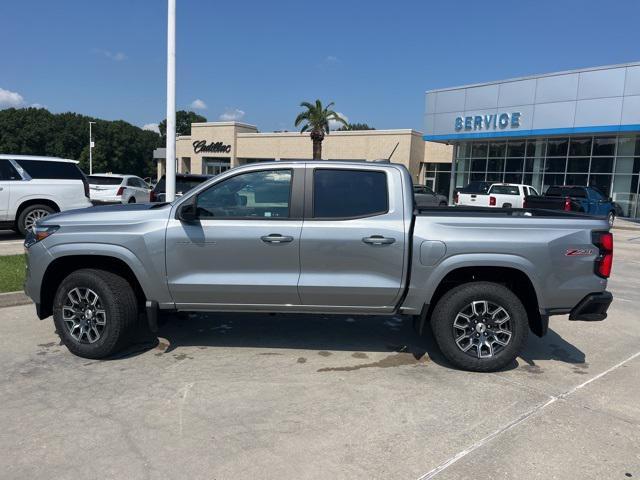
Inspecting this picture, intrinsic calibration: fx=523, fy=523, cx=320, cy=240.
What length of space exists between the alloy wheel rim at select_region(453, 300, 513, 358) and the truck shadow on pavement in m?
0.36

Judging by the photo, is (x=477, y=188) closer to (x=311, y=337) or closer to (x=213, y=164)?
(x=311, y=337)

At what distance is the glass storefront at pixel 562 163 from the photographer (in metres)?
27.6

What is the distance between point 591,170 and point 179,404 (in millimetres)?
29946

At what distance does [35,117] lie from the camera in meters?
92.1

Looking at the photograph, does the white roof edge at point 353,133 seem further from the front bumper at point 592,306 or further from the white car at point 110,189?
the front bumper at point 592,306

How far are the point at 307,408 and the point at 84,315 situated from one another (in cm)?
235

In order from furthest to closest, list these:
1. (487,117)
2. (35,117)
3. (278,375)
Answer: (35,117) < (487,117) < (278,375)

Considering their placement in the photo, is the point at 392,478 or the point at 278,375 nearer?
the point at 392,478

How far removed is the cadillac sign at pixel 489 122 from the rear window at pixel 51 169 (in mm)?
25340

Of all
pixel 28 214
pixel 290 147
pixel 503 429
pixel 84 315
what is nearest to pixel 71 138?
pixel 290 147

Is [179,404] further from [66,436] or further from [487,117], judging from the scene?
[487,117]

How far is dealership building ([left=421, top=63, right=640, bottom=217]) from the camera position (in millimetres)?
26547

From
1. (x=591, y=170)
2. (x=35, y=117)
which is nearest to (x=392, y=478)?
(x=591, y=170)

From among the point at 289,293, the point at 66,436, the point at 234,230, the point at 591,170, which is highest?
the point at 591,170
